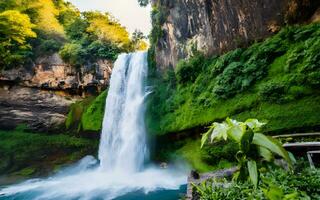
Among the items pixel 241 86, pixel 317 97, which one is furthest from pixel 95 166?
pixel 317 97

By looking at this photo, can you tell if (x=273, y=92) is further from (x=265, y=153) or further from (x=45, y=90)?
(x=45, y=90)

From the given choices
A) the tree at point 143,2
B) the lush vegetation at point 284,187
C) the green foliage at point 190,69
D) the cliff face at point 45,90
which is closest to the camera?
the lush vegetation at point 284,187

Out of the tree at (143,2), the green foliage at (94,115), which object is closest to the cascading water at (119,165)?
the green foliage at (94,115)

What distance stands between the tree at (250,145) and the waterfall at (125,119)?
42.7 feet

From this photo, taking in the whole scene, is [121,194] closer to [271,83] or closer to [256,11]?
[271,83]

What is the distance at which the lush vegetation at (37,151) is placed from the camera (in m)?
16.8

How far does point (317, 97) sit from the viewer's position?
26.7ft

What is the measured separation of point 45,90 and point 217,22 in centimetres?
1400

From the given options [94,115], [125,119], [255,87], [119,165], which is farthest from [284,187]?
[94,115]

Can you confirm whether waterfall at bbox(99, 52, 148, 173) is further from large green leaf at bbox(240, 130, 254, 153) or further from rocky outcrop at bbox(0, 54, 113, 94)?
large green leaf at bbox(240, 130, 254, 153)

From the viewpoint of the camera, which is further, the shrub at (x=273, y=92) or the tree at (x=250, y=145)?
the shrub at (x=273, y=92)

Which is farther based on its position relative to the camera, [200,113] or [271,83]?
[200,113]

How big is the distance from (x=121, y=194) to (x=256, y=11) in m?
9.83

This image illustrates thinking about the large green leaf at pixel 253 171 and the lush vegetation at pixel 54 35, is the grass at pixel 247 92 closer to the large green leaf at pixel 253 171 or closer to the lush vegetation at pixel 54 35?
the large green leaf at pixel 253 171
